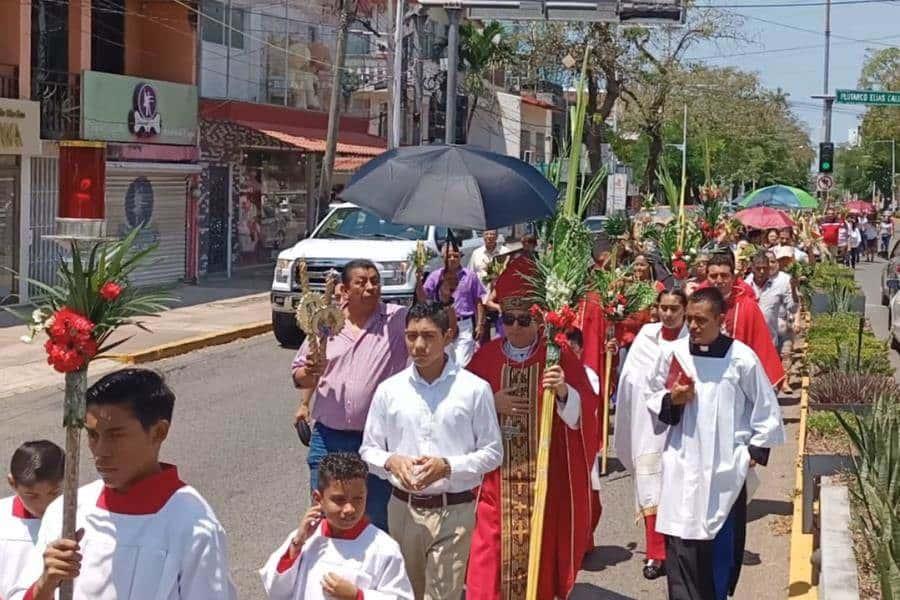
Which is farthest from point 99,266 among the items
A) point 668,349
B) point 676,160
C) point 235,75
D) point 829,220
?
point 676,160

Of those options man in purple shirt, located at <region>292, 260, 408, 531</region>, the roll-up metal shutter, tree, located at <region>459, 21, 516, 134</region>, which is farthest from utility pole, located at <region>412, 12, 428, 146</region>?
man in purple shirt, located at <region>292, 260, 408, 531</region>

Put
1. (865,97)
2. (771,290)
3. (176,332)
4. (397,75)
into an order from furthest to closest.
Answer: (865,97) → (397,75) → (176,332) → (771,290)

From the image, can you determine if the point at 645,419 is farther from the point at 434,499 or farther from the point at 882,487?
the point at 434,499

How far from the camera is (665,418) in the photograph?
21.5ft

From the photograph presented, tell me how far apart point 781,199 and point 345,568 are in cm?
2559

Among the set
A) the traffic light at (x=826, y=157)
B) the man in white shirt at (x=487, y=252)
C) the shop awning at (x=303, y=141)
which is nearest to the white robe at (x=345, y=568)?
the man in white shirt at (x=487, y=252)

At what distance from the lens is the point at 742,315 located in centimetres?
1016

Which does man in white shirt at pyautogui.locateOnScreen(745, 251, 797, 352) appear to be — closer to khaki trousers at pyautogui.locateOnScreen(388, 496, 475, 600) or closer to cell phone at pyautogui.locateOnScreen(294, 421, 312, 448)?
cell phone at pyautogui.locateOnScreen(294, 421, 312, 448)

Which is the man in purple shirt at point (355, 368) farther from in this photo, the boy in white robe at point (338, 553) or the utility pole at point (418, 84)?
the utility pole at point (418, 84)

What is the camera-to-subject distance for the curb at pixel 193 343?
16531mm

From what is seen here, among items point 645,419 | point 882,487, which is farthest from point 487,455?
point 882,487

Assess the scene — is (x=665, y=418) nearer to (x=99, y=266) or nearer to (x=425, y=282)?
(x=99, y=266)

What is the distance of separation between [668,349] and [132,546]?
403 centimetres

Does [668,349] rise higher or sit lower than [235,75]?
lower
